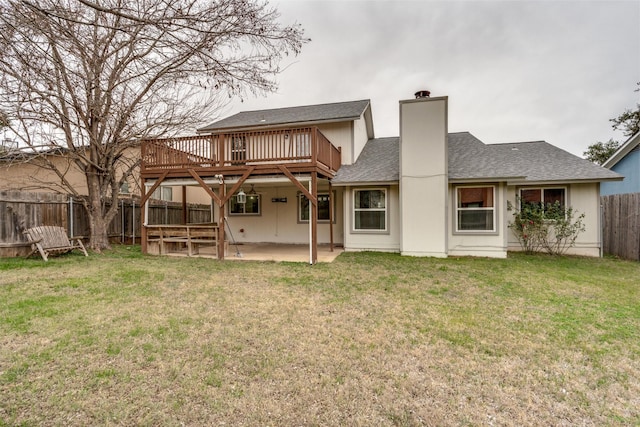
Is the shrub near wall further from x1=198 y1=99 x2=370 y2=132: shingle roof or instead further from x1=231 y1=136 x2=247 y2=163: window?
x1=231 y1=136 x2=247 y2=163: window

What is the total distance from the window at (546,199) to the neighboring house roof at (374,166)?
443cm

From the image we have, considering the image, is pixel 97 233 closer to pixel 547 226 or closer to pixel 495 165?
pixel 495 165

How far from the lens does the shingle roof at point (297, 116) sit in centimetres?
1153

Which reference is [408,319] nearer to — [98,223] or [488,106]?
[98,223]

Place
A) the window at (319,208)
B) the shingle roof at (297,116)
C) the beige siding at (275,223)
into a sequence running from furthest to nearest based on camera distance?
the beige siding at (275,223) → the window at (319,208) → the shingle roof at (297,116)

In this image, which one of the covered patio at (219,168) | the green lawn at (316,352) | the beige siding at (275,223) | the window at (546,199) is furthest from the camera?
the beige siding at (275,223)

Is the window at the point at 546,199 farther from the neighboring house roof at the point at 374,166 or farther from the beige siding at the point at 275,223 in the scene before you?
the beige siding at the point at 275,223

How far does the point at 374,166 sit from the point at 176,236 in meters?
7.25

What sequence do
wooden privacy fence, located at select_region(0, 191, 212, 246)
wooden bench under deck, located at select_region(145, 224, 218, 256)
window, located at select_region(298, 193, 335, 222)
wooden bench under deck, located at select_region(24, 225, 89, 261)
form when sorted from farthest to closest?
window, located at select_region(298, 193, 335, 222), wooden bench under deck, located at select_region(145, 224, 218, 256), wooden privacy fence, located at select_region(0, 191, 212, 246), wooden bench under deck, located at select_region(24, 225, 89, 261)

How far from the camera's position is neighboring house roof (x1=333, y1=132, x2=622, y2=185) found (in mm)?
9094

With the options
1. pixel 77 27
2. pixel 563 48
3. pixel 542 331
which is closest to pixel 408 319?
pixel 542 331

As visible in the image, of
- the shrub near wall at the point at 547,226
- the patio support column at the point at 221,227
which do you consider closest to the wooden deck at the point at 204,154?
the patio support column at the point at 221,227

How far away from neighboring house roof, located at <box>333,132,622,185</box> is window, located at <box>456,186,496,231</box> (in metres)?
0.59

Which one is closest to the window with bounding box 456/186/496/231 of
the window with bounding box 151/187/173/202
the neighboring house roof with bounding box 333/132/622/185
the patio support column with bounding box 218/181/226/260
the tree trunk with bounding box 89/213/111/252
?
the neighboring house roof with bounding box 333/132/622/185
